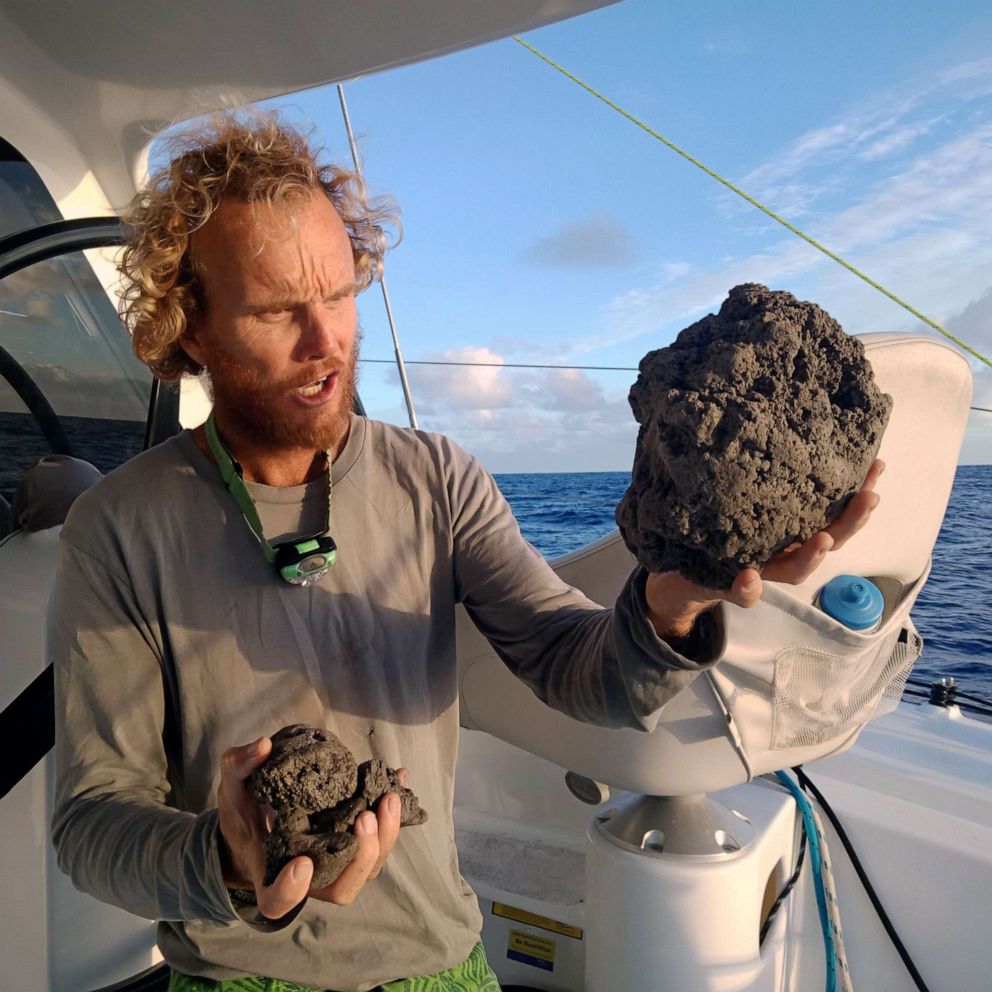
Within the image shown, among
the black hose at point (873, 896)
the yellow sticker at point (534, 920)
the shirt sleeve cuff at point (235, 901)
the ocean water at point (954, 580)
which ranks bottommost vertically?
the ocean water at point (954, 580)

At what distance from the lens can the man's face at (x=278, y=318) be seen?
1289 millimetres

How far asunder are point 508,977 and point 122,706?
4.54ft

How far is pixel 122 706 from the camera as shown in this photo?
1226 millimetres

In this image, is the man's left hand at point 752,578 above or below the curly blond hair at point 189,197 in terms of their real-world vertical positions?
below

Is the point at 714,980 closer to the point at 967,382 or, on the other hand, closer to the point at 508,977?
the point at 508,977

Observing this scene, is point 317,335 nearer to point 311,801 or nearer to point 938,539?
point 311,801

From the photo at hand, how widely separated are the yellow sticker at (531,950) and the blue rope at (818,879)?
25.5 inches

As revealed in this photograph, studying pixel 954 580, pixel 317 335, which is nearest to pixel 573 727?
pixel 317 335

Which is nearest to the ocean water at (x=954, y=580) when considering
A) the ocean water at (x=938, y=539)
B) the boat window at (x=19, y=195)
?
the ocean water at (x=938, y=539)

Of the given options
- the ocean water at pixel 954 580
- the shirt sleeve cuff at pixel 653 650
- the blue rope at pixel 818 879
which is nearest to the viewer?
the shirt sleeve cuff at pixel 653 650

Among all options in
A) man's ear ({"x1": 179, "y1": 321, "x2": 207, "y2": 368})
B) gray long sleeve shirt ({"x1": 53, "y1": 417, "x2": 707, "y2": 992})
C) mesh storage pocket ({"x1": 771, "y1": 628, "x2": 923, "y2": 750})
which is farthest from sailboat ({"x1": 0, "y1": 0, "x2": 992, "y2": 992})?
man's ear ({"x1": 179, "y1": 321, "x2": 207, "y2": 368})

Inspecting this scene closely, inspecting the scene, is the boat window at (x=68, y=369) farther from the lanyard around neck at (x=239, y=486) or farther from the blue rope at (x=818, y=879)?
the blue rope at (x=818, y=879)

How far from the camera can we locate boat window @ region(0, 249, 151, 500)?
208 cm

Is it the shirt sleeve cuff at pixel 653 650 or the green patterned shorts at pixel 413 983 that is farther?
the green patterned shorts at pixel 413 983
